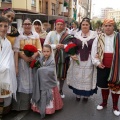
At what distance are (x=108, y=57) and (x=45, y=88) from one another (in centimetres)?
130

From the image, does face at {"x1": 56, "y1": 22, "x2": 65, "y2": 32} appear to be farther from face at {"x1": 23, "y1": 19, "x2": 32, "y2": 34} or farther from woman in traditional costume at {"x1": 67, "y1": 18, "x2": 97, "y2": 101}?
face at {"x1": 23, "y1": 19, "x2": 32, "y2": 34}

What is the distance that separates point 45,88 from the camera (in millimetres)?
4348

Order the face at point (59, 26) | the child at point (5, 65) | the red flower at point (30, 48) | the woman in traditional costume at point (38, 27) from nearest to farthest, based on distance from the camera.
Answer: the child at point (5, 65), the red flower at point (30, 48), the face at point (59, 26), the woman in traditional costume at point (38, 27)

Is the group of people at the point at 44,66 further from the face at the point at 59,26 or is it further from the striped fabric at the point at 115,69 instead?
the face at the point at 59,26

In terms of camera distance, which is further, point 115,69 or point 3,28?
point 115,69

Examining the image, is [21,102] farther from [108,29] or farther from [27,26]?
[108,29]

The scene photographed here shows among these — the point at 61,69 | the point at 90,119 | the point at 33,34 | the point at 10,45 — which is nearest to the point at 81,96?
the point at 61,69

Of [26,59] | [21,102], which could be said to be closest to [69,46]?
[26,59]

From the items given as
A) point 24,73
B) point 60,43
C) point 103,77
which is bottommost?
point 103,77

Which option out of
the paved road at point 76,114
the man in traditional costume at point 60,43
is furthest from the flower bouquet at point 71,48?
the paved road at point 76,114

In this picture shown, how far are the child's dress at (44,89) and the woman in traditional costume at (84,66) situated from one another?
79cm

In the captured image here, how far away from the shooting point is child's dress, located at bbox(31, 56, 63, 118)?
433 cm

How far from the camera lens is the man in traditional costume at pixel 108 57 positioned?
4.46 m

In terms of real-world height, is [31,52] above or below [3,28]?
below
